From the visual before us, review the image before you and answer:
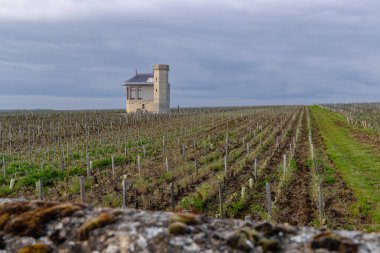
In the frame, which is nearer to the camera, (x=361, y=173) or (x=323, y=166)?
(x=361, y=173)

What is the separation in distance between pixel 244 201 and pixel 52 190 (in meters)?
8.70

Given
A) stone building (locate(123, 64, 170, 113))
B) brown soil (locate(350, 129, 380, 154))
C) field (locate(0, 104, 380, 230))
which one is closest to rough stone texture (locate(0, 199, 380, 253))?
field (locate(0, 104, 380, 230))

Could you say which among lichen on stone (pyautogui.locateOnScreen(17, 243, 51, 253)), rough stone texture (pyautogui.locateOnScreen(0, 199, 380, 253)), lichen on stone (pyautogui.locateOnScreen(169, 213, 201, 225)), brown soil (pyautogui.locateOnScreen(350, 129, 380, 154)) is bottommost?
brown soil (pyautogui.locateOnScreen(350, 129, 380, 154))

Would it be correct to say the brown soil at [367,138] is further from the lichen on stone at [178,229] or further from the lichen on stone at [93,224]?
the lichen on stone at [93,224]

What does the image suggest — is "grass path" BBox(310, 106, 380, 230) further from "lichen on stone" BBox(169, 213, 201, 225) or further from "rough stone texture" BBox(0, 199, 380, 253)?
"lichen on stone" BBox(169, 213, 201, 225)

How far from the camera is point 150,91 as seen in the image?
270 feet

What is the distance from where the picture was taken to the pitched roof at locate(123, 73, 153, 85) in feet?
269

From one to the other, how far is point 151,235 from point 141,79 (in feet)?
266

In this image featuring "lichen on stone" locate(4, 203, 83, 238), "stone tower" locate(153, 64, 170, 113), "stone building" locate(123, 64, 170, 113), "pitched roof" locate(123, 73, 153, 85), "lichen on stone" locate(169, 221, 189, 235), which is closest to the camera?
"lichen on stone" locate(169, 221, 189, 235)

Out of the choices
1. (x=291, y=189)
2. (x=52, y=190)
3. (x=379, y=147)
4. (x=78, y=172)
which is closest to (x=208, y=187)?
(x=291, y=189)

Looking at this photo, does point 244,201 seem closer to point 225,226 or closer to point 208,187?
point 208,187

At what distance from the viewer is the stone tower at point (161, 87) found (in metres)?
77.7

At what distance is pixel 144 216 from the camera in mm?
4387

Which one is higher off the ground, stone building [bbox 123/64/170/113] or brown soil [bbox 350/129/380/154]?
stone building [bbox 123/64/170/113]
